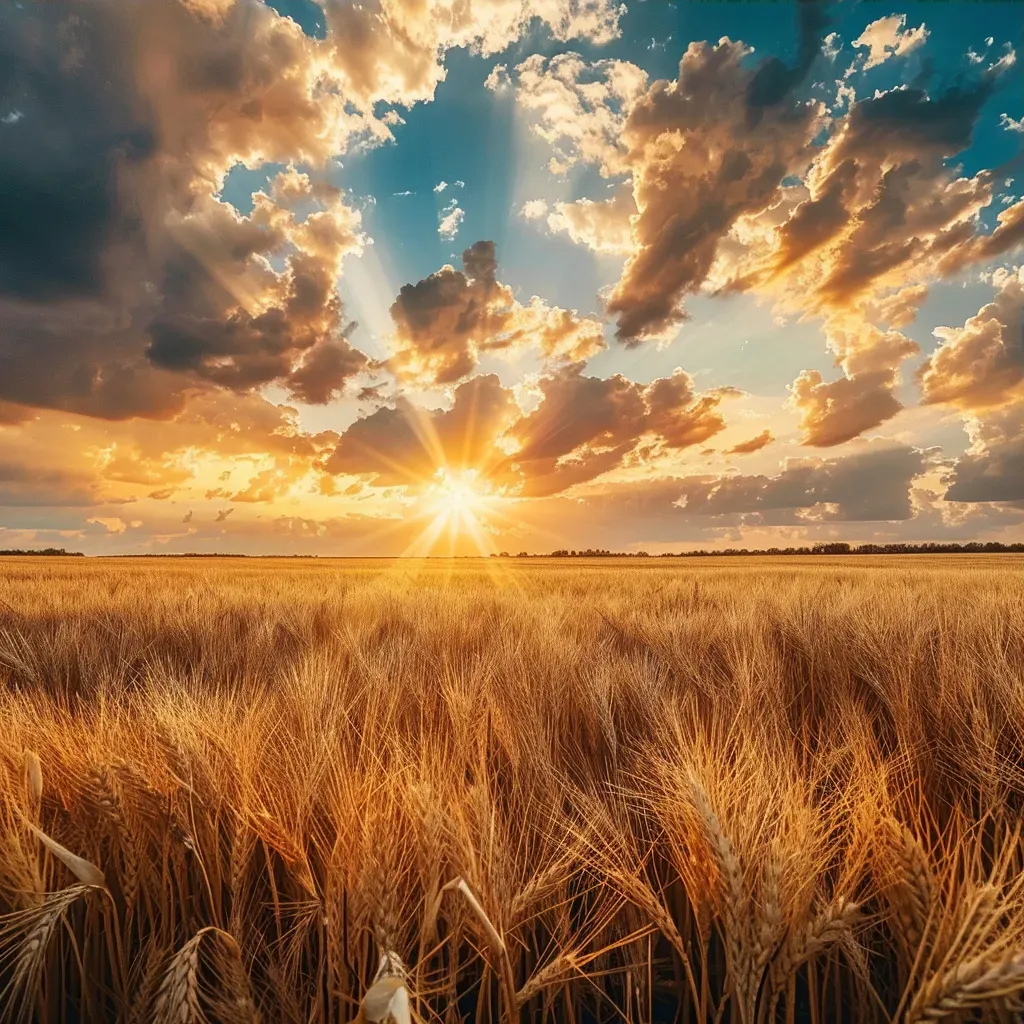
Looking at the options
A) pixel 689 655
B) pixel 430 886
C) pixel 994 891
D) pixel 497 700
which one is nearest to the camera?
pixel 994 891

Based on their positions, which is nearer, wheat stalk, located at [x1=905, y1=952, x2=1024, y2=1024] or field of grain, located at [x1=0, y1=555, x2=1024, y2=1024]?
wheat stalk, located at [x1=905, y1=952, x2=1024, y2=1024]

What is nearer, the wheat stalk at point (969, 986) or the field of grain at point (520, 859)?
the wheat stalk at point (969, 986)

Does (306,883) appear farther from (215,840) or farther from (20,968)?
(20,968)

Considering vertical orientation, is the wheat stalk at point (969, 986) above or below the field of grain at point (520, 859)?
above

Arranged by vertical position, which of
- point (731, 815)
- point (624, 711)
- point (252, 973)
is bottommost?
point (252, 973)

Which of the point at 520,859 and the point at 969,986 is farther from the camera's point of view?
the point at 520,859

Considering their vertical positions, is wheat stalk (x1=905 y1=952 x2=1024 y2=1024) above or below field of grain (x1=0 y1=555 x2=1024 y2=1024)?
above

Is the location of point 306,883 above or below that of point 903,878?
below

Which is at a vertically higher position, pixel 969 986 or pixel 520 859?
pixel 969 986

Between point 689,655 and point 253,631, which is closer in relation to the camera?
point 689,655

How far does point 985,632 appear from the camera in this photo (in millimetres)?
2988

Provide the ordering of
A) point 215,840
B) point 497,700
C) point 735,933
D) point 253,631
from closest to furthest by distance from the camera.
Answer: point 735,933
point 215,840
point 497,700
point 253,631

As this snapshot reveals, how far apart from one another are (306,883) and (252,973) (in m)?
0.38

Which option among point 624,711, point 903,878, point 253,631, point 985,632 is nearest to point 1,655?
point 253,631
